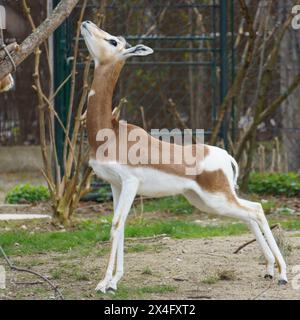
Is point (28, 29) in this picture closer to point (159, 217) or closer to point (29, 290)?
point (159, 217)

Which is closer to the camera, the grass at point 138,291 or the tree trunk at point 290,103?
the grass at point 138,291

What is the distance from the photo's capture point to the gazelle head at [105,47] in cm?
585

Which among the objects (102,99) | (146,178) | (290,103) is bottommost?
(290,103)

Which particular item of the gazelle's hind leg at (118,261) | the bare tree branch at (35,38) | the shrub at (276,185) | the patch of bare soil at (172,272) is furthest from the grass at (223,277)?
the shrub at (276,185)

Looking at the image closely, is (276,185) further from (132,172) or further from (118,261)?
(132,172)

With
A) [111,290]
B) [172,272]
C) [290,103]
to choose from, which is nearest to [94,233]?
[172,272]

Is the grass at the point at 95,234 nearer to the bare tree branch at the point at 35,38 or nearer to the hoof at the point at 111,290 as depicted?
the hoof at the point at 111,290

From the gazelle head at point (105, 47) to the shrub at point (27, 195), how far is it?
4.75 m

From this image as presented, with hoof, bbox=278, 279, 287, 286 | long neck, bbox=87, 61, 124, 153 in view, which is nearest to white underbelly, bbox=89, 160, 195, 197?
Result: long neck, bbox=87, 61, 124, 153

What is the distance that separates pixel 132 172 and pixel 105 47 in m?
0.78

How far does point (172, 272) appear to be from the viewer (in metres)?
6.57

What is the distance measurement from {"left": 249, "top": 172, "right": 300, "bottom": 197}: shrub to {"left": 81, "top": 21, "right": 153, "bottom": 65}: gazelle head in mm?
5064

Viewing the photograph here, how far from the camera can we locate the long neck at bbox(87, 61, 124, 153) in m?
5.92

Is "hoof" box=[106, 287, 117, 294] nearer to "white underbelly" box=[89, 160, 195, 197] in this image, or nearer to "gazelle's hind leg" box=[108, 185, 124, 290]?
"gazelle's hind leg" box=[108, 185, 124, 290]
